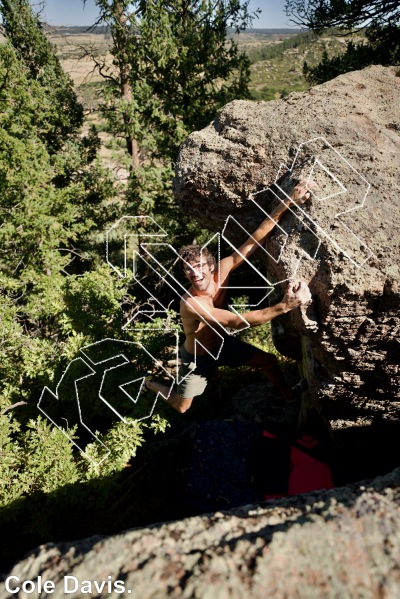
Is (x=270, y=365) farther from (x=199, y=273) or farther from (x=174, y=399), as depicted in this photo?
(x=199, y=273)

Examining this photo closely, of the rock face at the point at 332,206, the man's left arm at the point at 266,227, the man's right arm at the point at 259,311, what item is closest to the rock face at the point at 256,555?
the man's right arm at the point at 259,311

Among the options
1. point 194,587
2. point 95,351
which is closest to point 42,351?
point 95,351

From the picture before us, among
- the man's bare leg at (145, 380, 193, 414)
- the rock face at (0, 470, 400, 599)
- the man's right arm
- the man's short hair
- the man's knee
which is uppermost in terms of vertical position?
the man's short hair

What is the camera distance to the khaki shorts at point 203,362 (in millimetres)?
4836

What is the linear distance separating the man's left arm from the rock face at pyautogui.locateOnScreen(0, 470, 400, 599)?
256cm

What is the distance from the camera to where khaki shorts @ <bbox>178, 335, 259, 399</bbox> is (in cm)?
484

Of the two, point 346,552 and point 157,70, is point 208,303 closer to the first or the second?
point 346,552

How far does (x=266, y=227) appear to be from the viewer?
159 inches

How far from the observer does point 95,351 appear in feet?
18.5

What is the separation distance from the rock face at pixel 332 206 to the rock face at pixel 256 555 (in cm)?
185

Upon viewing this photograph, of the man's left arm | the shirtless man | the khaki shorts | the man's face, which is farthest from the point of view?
the khaki shorts

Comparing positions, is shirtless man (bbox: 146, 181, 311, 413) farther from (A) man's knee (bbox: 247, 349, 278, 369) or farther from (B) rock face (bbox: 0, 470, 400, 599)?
(B) rock face (bbox: 0, 470, 400, 599)

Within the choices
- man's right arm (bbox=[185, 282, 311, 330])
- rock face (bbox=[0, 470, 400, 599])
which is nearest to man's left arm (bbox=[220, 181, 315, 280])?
man's right arm (bbox=[185, 282, 311, 330])

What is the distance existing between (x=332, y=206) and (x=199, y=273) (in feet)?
4.78
